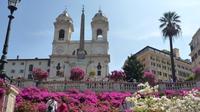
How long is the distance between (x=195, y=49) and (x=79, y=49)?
31.1 m

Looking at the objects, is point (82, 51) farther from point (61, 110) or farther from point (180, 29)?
point (61, 110)

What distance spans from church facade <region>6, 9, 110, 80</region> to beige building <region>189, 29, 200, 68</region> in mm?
23285

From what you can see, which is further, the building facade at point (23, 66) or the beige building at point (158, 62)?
the building facade at point (23, 66)

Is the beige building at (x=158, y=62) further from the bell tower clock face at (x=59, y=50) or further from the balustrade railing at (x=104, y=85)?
the balustrade railing at (x=104, y=85)

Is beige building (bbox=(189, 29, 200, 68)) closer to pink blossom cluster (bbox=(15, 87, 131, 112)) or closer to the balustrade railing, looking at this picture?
the balustrade railing

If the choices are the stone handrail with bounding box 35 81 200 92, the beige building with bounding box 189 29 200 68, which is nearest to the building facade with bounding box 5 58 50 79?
the beige building with bounding box 189 29 200 68

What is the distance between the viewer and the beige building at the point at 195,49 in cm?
8377

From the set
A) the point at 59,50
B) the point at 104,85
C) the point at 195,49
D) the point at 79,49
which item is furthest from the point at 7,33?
the point at 59,50

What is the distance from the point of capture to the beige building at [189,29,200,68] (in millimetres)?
83769

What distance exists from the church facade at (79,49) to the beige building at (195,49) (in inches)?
917

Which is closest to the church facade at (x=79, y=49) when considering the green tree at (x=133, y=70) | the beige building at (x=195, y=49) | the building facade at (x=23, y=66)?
the building facade at (x=23, y=66)

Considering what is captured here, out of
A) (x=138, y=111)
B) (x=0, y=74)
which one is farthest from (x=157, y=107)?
(x=0, y=74)

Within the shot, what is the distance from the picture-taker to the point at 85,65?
90875 millimetres

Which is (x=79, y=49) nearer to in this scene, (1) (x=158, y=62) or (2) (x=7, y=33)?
(1) (x=158, y=62)
